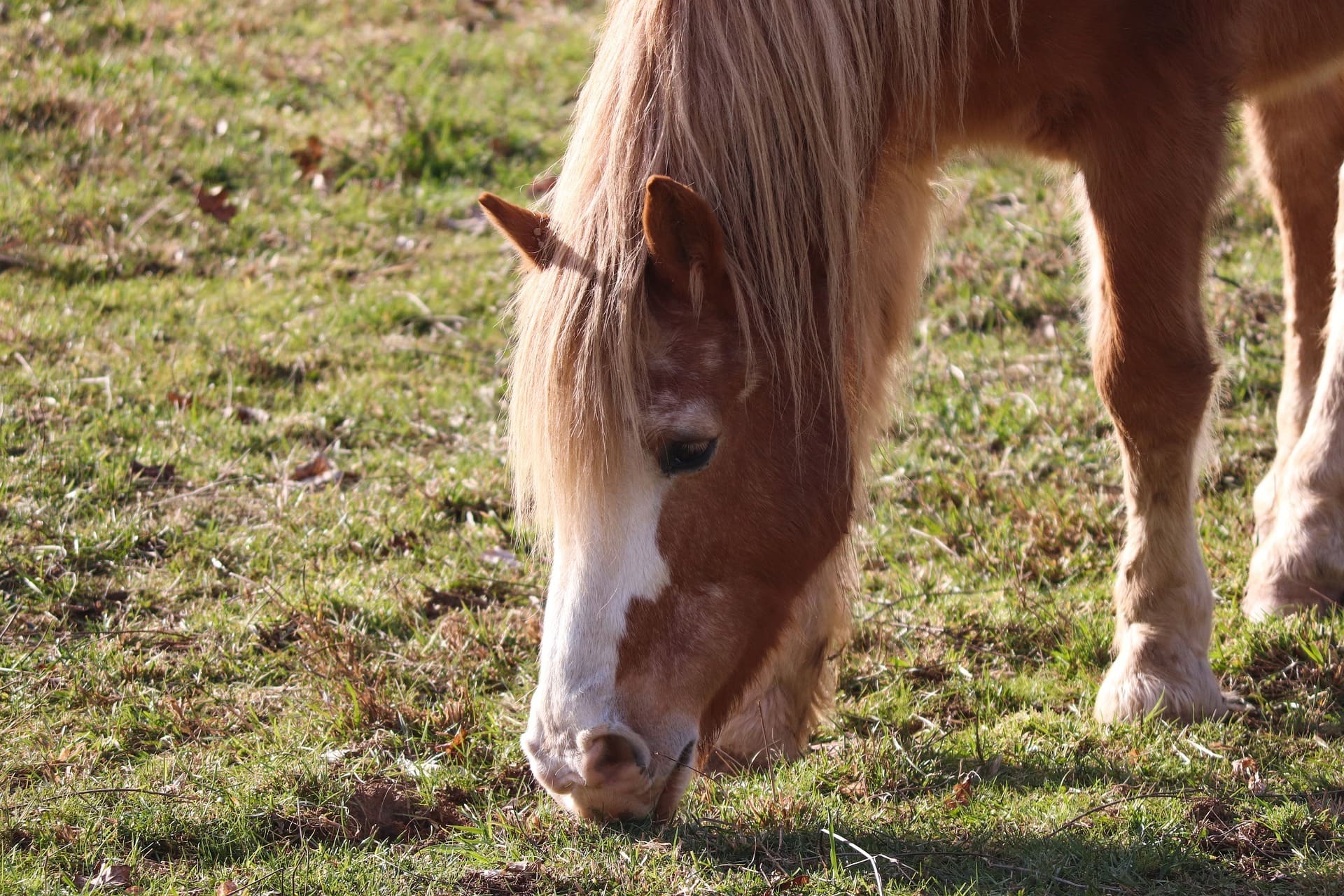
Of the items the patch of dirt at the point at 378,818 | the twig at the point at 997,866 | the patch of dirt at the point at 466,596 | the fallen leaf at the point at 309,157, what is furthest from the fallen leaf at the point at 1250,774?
the fallen leaf at the point at 309,157

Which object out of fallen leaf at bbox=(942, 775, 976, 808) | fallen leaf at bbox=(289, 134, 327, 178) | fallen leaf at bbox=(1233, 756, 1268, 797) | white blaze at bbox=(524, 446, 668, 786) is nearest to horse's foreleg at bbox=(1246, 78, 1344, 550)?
fallen leaf at bbox=(1233, 756, 1268, 797)

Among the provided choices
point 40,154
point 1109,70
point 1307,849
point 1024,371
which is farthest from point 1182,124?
point 40,154

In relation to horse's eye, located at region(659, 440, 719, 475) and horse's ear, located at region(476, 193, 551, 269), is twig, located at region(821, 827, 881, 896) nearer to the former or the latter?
horse's eye, located at region(659, 440, 719, 475)

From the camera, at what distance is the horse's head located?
2.56m

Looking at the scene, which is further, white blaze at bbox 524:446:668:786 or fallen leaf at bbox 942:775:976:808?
fallen leaf at bbox 942:775:976:808

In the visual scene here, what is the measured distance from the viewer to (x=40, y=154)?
679 centimetres

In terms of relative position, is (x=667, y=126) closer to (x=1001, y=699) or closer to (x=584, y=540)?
(x=584, y=540)

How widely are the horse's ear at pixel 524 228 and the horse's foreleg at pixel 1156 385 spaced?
1420 mm

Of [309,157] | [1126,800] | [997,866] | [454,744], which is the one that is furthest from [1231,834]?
[309,157]

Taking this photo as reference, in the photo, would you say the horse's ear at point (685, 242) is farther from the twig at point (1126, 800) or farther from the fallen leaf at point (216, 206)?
the fallen leaf at point (216, 206)

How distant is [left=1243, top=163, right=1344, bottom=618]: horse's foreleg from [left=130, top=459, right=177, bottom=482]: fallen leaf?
346cm

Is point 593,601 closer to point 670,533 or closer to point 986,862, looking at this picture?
point 670,533

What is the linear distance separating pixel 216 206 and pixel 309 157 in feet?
2.15

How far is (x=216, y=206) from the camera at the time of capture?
6531 mm
